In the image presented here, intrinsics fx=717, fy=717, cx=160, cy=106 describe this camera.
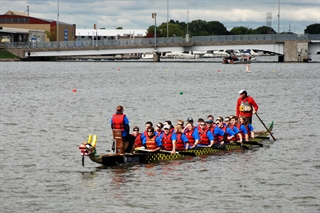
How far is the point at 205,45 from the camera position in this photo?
132 m

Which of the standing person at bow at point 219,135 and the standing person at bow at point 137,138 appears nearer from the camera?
the standing person at bow at point 137,138

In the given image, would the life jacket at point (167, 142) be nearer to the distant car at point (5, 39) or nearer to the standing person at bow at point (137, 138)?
the standing person at bow at point (137, 138)

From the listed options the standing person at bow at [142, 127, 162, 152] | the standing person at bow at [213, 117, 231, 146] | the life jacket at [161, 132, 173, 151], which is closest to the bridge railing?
the standing person at bow at [213, 117, 231, 146]

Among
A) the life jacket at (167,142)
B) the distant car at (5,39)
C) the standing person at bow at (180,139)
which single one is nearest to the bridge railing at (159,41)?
the distant car at (5,39)

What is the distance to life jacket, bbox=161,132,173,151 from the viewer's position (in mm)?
30528

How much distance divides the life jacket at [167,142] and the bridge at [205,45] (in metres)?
98.3

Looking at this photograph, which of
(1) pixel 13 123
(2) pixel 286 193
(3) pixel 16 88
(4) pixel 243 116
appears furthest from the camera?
(3) pixel 16 88

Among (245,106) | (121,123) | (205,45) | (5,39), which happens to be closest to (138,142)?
(121,123)

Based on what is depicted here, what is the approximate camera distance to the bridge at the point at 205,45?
129m

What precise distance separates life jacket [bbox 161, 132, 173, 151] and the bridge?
323ft

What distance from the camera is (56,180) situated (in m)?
27.5

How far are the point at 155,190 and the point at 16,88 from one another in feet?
178

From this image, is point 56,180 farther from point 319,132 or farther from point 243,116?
point 319,132

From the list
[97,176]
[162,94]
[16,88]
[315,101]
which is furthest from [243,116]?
[16,88]
